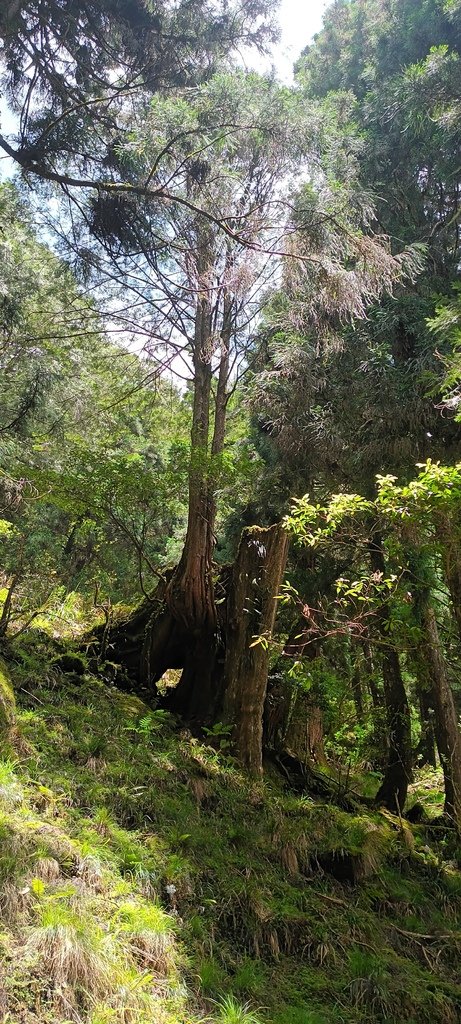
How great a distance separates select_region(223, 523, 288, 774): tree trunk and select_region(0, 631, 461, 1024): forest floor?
34 centimetres

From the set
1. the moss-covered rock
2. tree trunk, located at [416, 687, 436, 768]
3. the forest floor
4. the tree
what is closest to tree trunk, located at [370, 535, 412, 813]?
the tree

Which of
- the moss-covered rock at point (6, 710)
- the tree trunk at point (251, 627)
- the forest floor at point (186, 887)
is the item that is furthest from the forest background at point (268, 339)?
the moss-covered rock at point (6, 710)

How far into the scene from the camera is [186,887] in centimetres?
368

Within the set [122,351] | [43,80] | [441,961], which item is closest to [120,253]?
[43,80]

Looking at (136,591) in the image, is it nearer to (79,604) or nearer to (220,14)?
(79,604)

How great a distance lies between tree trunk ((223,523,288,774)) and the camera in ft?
20.2

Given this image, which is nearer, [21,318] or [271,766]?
[271,766]

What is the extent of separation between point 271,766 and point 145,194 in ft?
20.0

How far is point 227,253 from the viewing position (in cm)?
621

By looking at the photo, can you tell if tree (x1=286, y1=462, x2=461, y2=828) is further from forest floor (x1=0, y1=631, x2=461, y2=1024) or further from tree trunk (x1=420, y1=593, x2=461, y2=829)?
forest floor (x1=0, y1=631, x2=461, y2=1024)

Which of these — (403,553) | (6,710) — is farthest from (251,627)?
(6,710)

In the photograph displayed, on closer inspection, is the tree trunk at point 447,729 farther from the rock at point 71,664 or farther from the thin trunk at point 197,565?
the rock at point 71,664

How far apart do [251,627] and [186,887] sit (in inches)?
119

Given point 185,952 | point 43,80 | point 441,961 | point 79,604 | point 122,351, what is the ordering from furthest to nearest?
1. point 122,351
2. point 79,604
3. point 43,80
4. point 441,961
5. point 185,952
